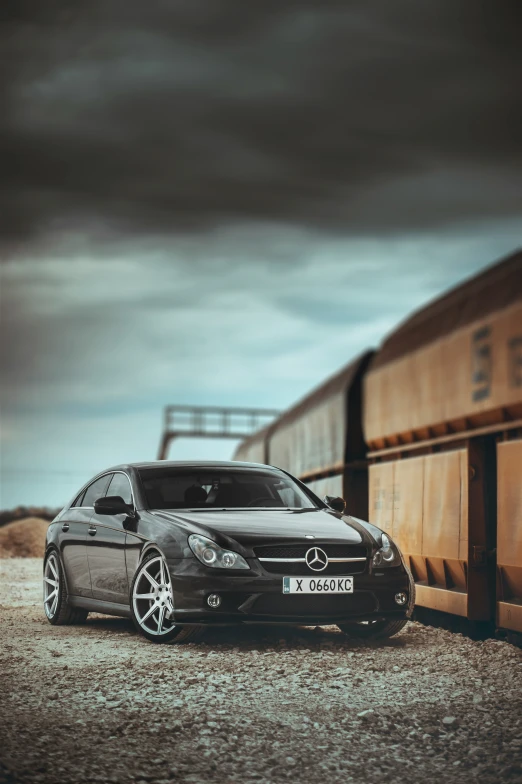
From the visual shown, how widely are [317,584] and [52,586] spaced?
351 cm

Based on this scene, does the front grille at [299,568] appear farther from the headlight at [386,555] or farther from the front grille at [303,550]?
the headlight at [386,555]

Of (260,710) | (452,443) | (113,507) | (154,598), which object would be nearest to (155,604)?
(154,598)

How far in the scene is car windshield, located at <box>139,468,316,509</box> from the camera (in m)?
9.91

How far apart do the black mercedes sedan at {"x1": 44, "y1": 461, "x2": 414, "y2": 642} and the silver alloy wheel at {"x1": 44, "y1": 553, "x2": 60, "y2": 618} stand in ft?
0.44

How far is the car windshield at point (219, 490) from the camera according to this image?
9.91 m

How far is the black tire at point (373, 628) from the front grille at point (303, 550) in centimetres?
68

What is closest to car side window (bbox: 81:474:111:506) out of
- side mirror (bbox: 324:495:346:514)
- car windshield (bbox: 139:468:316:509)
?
car windshield (bbox: 139:468:316:509)

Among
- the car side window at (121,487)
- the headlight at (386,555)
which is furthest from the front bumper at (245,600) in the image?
the car side window at (121,487)

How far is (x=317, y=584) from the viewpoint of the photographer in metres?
8.62

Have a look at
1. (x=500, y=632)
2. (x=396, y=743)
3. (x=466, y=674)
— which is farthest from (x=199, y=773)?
(x=500, y=632)

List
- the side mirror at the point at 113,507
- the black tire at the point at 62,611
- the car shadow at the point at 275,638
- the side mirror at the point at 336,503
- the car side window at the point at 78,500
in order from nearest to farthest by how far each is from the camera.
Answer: the car shadow at the point at 275,638 → the side mirror at the point at 113,507 → the side mirror at the point at 336,503 → the black tire at the point at 62,611 → the car side window at the point at 78,500

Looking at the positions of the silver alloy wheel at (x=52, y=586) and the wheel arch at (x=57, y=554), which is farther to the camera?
the silver alloy wheel at (x=52, y=586)

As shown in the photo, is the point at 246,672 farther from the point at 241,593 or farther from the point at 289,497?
the point at 289,497

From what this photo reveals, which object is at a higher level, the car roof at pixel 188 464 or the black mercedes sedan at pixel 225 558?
the car roof at pixel 188 464
